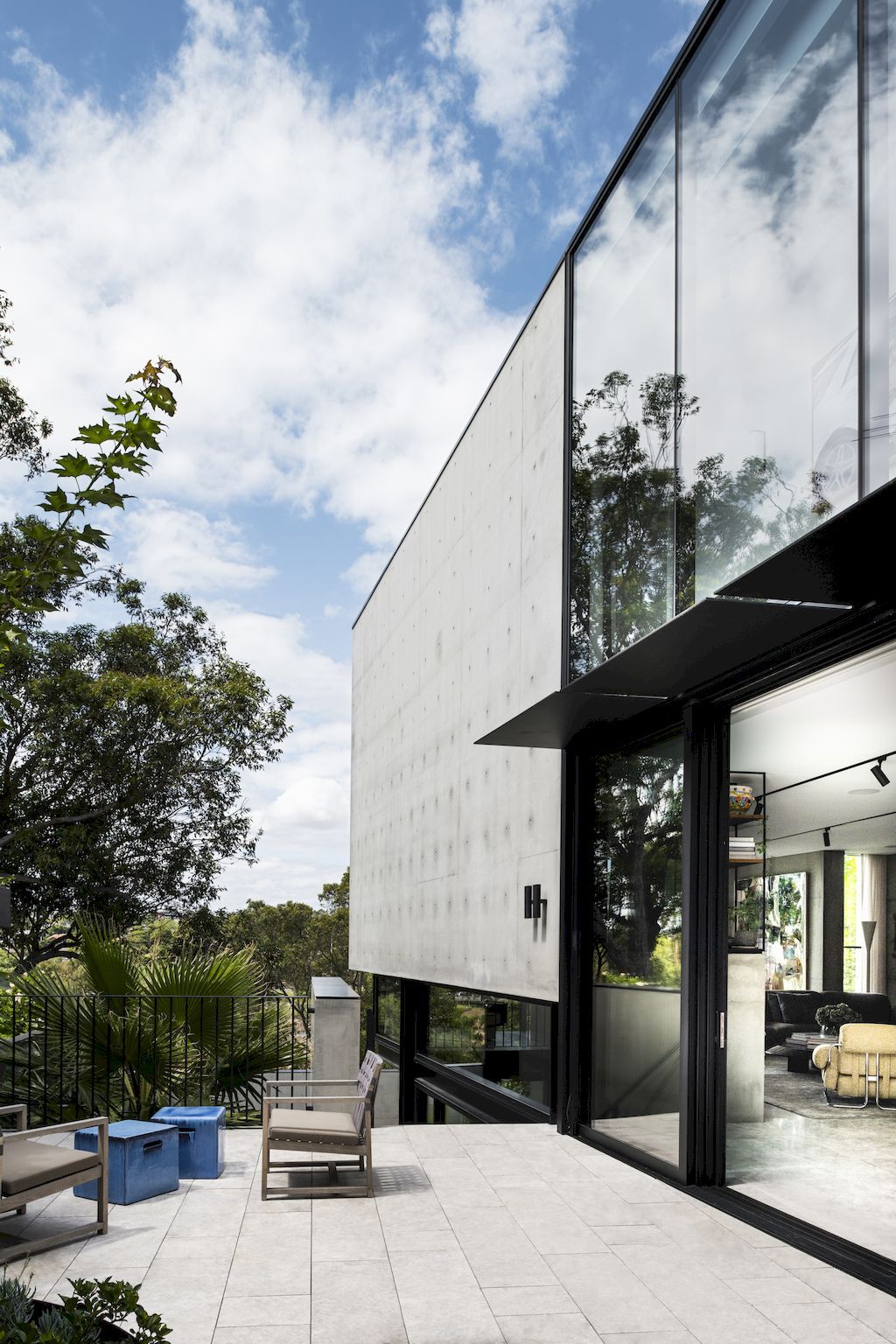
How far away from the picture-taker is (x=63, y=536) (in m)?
2.30

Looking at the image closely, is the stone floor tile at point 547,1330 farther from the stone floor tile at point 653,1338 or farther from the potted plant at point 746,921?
the potted plant at point 746,921

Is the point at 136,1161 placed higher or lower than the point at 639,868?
lower

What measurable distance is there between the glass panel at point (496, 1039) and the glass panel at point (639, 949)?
1.31 meters

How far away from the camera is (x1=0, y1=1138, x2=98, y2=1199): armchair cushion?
17.4 ft

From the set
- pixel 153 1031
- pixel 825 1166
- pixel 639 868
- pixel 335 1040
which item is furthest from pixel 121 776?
pixel 825 1166

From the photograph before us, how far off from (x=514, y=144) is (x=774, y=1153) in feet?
47.0

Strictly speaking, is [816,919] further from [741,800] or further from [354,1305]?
[354,1305]

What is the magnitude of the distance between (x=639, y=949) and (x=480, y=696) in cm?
401

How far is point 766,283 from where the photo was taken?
5148 millimetres

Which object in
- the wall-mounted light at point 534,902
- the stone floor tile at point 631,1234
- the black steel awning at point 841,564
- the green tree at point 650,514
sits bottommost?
the stone floor tile at point 631,1234

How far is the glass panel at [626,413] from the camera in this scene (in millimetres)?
6367

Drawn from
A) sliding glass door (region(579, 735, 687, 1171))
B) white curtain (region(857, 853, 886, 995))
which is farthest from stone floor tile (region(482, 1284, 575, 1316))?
white curtain (region(857, 853, 886, 995))

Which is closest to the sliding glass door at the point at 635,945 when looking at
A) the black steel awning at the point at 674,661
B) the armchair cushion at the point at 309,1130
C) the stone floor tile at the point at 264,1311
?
the black steel awning at the point at 674,661

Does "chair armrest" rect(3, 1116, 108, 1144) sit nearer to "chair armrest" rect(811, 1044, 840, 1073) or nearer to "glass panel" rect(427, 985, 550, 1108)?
"glass panel" rect(427, 985, 550, 1108)
